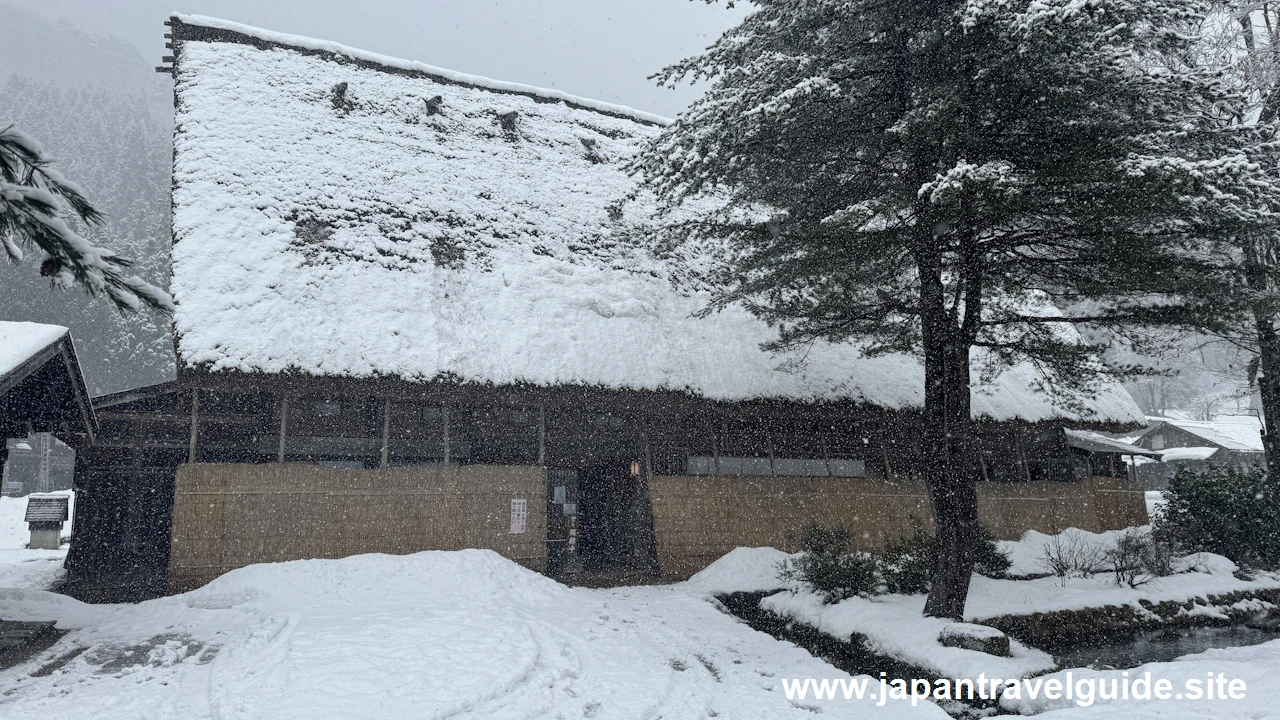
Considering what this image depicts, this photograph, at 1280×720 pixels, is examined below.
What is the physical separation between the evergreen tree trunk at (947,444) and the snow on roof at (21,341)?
8.69 m

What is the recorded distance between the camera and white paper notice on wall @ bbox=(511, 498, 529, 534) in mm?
9922

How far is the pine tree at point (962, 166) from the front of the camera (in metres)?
6.20

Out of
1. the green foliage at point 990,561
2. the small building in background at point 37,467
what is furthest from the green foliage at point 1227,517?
the small building in background at point 37,467

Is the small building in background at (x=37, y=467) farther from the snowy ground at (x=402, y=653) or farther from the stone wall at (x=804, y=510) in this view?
the stone wall at (x=804, y=510)

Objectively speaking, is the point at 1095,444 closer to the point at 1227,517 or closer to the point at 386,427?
the point at 1227,517

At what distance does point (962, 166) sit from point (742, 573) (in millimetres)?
6390

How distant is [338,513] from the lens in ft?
29.7

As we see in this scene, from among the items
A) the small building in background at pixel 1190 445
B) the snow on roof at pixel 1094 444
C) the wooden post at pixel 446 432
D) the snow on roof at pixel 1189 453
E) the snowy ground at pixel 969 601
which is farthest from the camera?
the small building in background at pixel 1190 445

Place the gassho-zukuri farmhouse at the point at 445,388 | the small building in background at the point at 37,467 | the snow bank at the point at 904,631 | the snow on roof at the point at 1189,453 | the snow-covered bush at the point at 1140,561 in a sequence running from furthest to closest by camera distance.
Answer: the snow on roof at the point at 1189,453 < the small building in background at the point at 37,467 < the snow-covered bush at the point at 1140,561 < the gassho-zukuri farmhouse at the point at 445,388 < the snow bank at the point at 904,631

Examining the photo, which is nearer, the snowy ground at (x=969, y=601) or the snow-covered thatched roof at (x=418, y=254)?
the snowy ground at (x=969, y=601)

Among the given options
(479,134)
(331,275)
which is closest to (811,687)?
(331,275)

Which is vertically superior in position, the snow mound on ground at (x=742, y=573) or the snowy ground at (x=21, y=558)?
the snow mound on ground at (x=742, y=573)

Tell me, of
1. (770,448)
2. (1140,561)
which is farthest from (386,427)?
(1140,561)

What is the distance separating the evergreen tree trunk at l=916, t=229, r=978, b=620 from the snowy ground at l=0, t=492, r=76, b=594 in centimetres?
965
